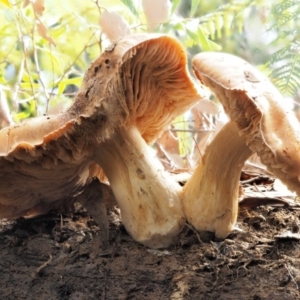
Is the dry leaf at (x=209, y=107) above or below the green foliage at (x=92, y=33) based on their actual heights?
below

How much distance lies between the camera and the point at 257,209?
1.14 metres

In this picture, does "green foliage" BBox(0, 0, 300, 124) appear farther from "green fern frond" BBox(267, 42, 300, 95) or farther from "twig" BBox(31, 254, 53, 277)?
"twig" BBox(31, 254, 53, 277)

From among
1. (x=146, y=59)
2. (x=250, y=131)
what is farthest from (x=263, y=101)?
(x=146, y=59)

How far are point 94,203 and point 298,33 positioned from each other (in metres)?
1.01

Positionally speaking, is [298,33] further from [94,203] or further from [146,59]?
[94,203]

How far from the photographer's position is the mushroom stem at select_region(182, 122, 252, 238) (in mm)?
1030

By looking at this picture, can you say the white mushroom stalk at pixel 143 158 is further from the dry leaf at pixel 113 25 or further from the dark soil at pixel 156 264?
the dry leaf at pixel 113 25

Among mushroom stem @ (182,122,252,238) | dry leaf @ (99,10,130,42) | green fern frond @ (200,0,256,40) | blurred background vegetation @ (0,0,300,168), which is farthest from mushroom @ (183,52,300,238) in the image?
green fern frond @ (200,0,256,40)

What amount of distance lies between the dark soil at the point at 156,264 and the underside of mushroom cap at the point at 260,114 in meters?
0.20

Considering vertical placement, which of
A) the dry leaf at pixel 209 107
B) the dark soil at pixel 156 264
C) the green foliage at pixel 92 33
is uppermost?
the green foliage at pixel 92 33

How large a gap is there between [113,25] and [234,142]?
0.57m

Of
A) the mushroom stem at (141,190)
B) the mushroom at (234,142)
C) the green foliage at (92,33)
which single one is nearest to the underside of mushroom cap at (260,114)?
the mushroom at (234,142)

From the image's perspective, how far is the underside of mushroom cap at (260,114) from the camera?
81 cm

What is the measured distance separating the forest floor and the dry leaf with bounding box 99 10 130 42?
575mm
